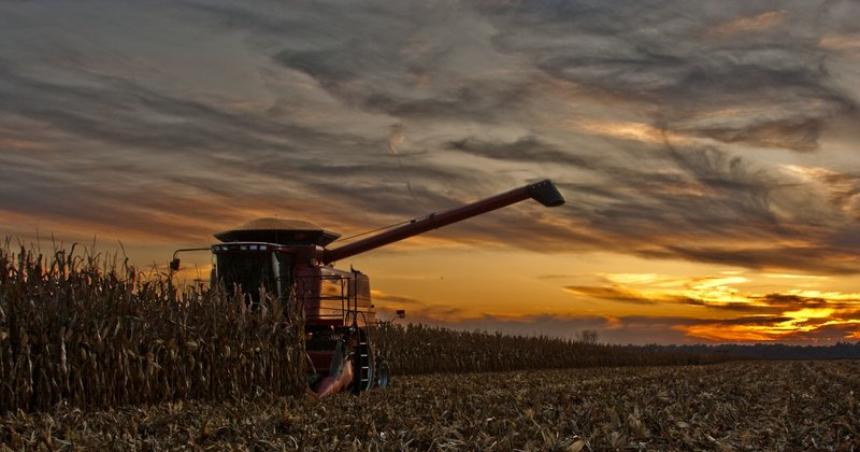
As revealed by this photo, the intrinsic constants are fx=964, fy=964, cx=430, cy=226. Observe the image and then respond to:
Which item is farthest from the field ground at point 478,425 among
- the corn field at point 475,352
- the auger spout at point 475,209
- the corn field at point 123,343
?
the corn field at point 475,352

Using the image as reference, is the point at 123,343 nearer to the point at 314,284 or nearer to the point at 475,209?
the point at 314,284

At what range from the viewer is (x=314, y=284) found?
21531mm

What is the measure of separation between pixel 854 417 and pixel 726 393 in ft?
12.6

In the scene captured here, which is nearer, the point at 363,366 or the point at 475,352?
the point at 363,366

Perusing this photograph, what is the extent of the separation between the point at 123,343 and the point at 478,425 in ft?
24.5

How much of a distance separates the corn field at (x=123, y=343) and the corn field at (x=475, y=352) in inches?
442

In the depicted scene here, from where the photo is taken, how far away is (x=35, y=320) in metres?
15.1

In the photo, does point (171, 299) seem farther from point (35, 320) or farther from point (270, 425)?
point (270, 425)

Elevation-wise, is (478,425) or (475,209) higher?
(475,209)

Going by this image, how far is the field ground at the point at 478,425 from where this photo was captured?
10.5m

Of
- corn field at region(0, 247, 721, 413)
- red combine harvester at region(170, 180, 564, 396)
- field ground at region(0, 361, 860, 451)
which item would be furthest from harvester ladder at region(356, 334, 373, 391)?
field ground at region(0, 361, 860, 451)

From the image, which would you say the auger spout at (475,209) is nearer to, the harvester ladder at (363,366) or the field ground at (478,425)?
the harvester ladder at (363,366)

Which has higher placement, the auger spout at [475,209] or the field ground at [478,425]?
the auger spout at [475,209]

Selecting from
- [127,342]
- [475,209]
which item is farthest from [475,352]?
[127,342]
